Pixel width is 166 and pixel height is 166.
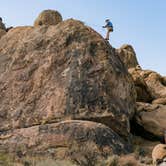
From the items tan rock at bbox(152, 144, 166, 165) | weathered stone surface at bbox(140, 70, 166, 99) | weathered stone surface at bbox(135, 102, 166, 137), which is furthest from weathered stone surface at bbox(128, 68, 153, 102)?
tan rock at bbox(152, 144, 166, 165)

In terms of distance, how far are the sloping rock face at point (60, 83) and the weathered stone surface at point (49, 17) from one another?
318 inches

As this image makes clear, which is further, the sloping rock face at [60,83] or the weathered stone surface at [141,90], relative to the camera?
the weathered stone surface at [141,90]

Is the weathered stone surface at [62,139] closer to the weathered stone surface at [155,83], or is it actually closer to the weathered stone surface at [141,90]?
the weathered stone surface at [141,90]

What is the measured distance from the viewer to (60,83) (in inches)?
653

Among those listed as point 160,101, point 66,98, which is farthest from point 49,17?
point 66,98

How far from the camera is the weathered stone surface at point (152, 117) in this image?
1870 cm

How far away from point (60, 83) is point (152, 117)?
522 centimetres

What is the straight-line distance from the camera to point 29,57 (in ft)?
59.2

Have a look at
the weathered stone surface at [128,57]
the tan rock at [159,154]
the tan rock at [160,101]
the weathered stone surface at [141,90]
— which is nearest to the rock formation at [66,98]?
the tan rock at [159,154]

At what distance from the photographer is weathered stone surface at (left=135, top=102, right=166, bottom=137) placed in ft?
61.4

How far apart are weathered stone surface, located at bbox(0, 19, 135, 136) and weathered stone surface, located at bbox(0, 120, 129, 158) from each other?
2.68 feet

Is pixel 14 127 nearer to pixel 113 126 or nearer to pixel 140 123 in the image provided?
pixel 113 126

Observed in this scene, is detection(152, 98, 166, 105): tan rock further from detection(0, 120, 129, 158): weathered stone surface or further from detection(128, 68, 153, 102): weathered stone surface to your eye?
detection(0, 120, 129, 158): weathered stone surface

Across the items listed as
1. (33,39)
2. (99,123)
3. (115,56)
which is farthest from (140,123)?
(33,39)
